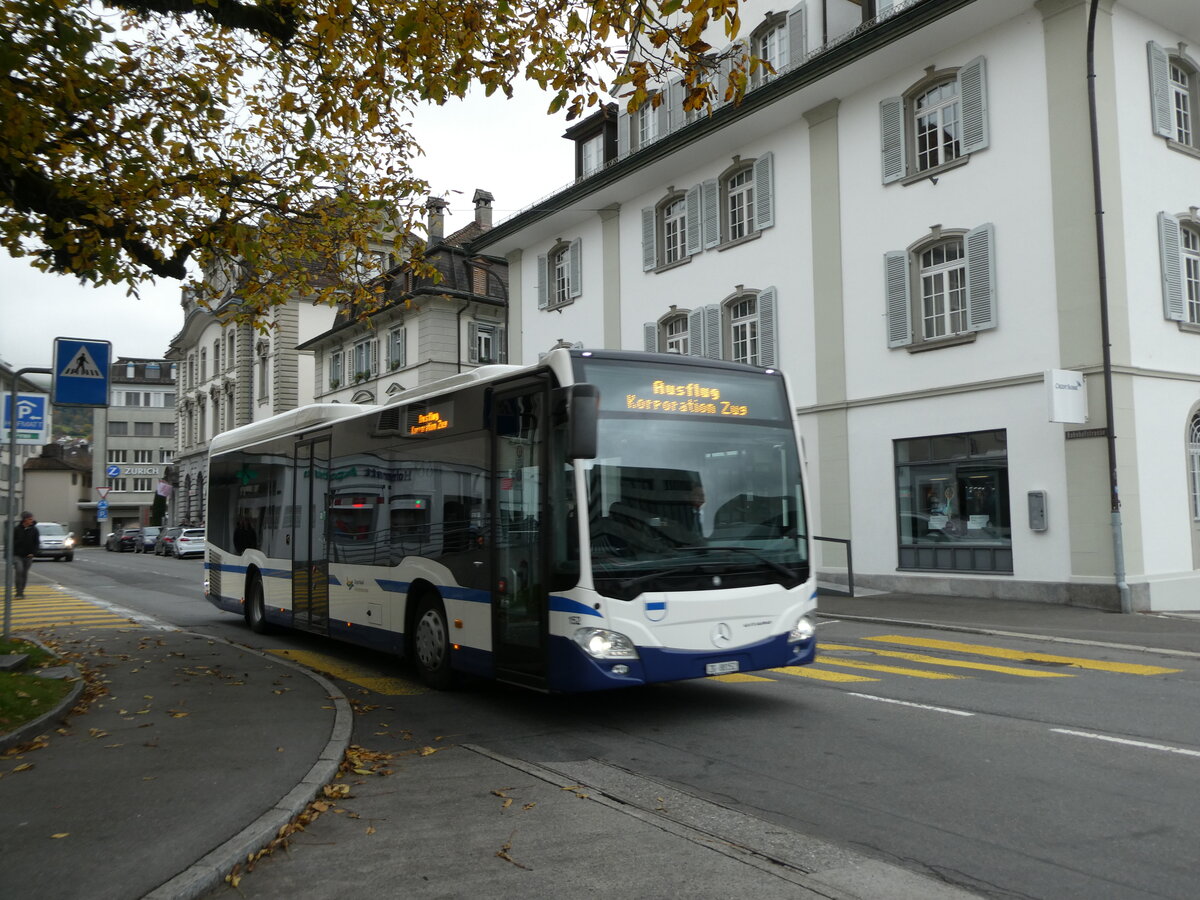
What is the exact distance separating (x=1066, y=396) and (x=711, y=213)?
425 inches

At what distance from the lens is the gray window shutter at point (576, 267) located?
29672mm

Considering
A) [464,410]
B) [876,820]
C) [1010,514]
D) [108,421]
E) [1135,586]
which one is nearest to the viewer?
[876,820]

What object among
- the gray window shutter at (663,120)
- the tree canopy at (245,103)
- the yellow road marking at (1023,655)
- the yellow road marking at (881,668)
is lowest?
the yellow road marking at (1023,655)

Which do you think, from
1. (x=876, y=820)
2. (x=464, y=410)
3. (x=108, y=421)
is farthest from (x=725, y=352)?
(x=108, y=421)

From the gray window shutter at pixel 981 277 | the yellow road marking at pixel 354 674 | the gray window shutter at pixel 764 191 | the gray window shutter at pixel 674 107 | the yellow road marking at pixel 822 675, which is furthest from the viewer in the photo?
the gray window shutter at pixel 674 107

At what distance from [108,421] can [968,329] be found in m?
95.8

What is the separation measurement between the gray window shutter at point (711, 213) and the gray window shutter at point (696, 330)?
158 centimetres

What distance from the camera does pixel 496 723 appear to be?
26.7 ft

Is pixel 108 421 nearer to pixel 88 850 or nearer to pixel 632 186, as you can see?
pixel 632 186

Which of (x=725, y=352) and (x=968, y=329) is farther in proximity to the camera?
(x=725, y=352)

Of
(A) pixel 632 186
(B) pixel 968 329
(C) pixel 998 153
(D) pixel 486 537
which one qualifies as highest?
(A) pixel 632 186

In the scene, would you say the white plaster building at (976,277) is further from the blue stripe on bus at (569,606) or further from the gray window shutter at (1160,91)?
the blue stripe on bus at (569,606)

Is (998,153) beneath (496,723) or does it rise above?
above

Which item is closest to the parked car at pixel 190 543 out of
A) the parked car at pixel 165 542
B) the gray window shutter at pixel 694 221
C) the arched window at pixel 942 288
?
the parked car at pixel 165 542
